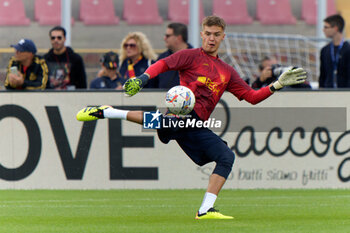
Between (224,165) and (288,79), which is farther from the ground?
(288,79)

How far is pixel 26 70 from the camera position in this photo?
495 inches

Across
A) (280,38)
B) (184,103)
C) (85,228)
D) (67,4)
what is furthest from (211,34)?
(280,38)

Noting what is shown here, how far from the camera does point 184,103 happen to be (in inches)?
311

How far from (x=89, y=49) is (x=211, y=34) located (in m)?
8.35

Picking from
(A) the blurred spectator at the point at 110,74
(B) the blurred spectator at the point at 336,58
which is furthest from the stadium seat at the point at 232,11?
(A) the blurred spectator at the point at 110,74

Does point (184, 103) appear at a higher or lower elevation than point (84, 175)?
higher

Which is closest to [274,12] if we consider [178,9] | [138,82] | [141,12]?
[178,9]

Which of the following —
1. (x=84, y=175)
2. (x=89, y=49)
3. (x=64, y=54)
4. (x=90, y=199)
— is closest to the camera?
(x=90, y=199)

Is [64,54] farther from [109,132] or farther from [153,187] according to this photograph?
[153,187]

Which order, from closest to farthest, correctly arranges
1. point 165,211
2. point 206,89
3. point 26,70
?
point 206,89
point 165,211
point 26,70

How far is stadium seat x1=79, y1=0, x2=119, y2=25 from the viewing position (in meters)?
18.7

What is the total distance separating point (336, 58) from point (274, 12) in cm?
651

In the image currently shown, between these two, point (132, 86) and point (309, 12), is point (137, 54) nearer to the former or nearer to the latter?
point (132, 86)

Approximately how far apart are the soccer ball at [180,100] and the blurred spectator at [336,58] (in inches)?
229
